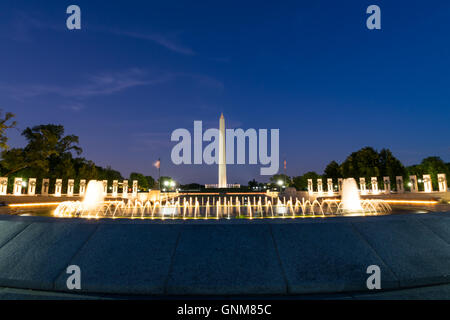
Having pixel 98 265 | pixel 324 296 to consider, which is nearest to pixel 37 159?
pixel 98 265

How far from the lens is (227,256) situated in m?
5.11

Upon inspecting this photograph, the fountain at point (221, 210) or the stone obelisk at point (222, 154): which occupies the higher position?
the stone obelisk at point (222, 154)

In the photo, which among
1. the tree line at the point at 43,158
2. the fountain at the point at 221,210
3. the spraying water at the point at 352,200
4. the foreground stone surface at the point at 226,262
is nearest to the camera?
the foreground stone surface at the point at 226,262

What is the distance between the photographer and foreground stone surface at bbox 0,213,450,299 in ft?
15.2

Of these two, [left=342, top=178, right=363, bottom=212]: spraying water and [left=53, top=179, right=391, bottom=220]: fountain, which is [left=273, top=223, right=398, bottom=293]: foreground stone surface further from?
[left=342, top=178, right=363, bottom=212]: spraying water

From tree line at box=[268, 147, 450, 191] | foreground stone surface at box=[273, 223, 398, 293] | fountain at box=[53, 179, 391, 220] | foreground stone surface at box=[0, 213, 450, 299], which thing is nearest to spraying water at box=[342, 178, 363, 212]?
fountain at box=[53, 179, 391, 220]

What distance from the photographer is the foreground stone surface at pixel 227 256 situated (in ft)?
15.2

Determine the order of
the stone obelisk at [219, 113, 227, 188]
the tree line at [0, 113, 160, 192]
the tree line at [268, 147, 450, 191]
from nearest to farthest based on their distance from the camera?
the tree line at [0, 113, 160, 192] → the stone obelisk at [219, 113, 227, 188] → the tree line at [268, 147, 450, 191]

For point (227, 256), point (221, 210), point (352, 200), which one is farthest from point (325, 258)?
point (352, 200)

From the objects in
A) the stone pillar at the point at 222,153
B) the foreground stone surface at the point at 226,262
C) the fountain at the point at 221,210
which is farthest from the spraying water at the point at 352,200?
the stone pillar at the point at 222,153

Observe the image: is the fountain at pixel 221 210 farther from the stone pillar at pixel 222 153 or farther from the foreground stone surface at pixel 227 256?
the stone pillar at pixel 222 153

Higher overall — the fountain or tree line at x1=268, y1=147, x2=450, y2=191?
tree line at x1=268, y1=147, x2=450, y2=191

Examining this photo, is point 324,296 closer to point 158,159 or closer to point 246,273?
point 246,273

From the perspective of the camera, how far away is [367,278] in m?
4.76
